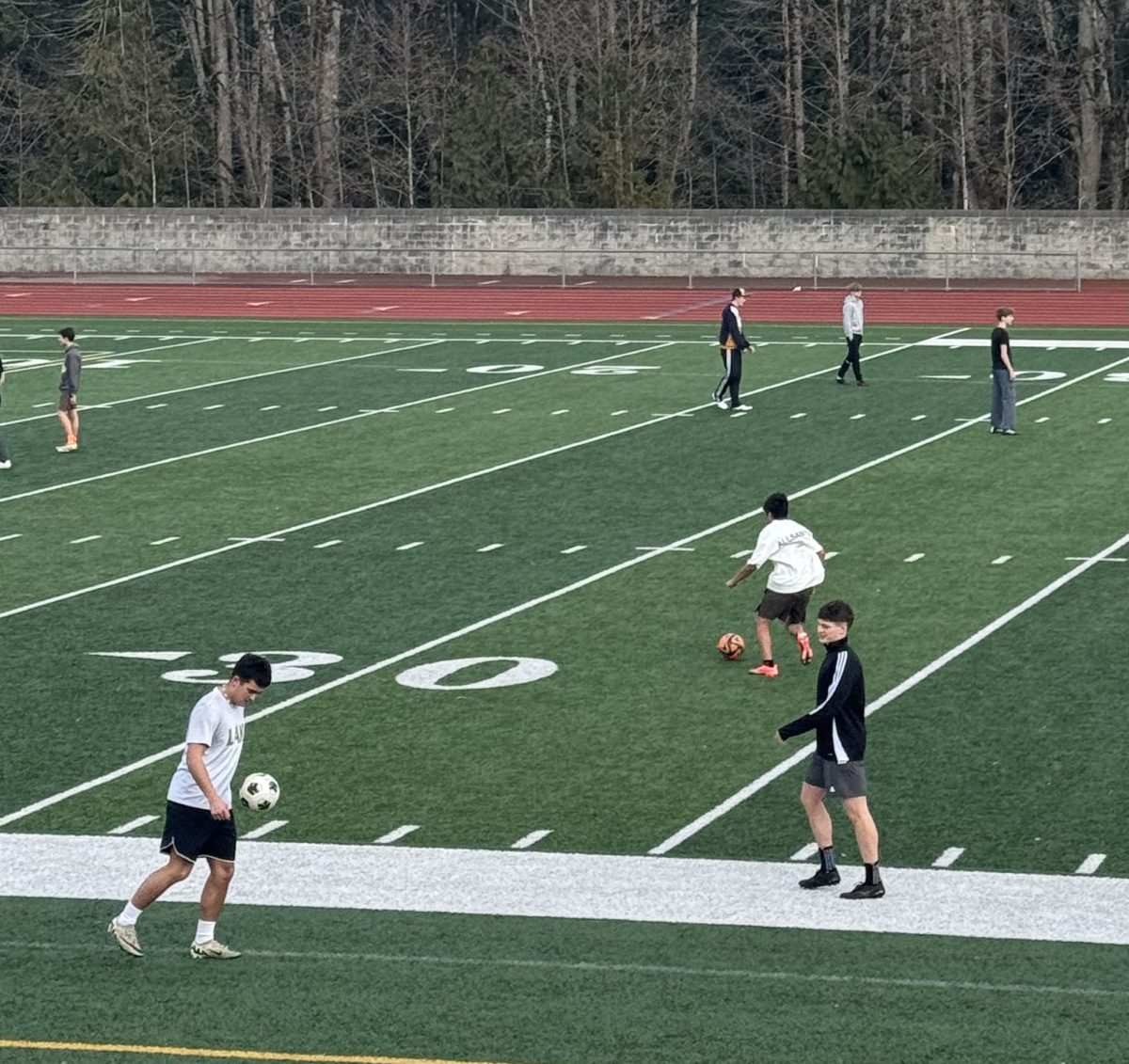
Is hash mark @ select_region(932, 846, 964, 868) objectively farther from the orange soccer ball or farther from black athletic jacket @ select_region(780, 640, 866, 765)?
the orange soccer ball

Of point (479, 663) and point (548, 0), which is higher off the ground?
point (548, 0)

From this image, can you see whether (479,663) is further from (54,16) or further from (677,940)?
(54,16)

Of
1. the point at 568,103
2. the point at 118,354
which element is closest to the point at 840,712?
the point at 118,354

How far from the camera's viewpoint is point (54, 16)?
8469cm

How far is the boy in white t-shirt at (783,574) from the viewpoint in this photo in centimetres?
1903

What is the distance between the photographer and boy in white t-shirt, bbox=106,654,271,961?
12.3 metres

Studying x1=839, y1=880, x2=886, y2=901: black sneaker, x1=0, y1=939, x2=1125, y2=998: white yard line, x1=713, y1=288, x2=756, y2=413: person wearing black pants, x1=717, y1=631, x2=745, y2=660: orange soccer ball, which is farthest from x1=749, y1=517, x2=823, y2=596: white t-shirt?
x1=713, y1=288, x2=756, y2=413: person wearing black pants

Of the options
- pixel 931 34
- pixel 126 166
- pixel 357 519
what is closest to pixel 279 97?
pixel 126 166

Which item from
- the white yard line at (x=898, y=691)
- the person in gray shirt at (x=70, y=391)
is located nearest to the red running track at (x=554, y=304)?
the person in gray shirt at (x=70, y=391)

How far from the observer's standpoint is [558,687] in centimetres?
1867

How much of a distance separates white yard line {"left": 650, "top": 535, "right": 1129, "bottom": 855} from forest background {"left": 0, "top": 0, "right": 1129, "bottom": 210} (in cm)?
4441

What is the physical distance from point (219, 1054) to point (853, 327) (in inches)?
1049

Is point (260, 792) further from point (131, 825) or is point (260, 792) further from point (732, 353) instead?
point (732, 353)

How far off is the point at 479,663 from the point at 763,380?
19930mm
